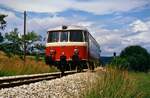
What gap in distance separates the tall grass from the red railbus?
632 inches

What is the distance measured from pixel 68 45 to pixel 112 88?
17.8m

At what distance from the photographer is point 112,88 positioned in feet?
34.8

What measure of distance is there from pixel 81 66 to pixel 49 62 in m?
1.82

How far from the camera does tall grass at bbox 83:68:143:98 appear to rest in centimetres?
1005

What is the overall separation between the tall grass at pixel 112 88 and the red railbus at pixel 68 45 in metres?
16.1

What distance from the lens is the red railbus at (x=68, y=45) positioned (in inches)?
1112

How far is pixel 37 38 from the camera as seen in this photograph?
75.4 m

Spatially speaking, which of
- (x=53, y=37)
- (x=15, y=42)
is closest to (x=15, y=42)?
(x=15, y=42)

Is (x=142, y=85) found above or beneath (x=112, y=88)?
beneath

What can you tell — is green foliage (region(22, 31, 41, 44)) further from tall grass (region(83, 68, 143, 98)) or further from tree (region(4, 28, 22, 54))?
tall grass (region(83, 68, 143, 98))

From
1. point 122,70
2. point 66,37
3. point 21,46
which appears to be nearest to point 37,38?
point 21,46

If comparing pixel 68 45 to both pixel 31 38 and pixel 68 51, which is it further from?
pixel 31 38

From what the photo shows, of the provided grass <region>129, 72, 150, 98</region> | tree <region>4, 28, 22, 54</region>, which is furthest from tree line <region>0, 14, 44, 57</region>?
grass <region>129, 72, 150, 98</region>

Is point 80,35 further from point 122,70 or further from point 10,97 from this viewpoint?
point 10,97
